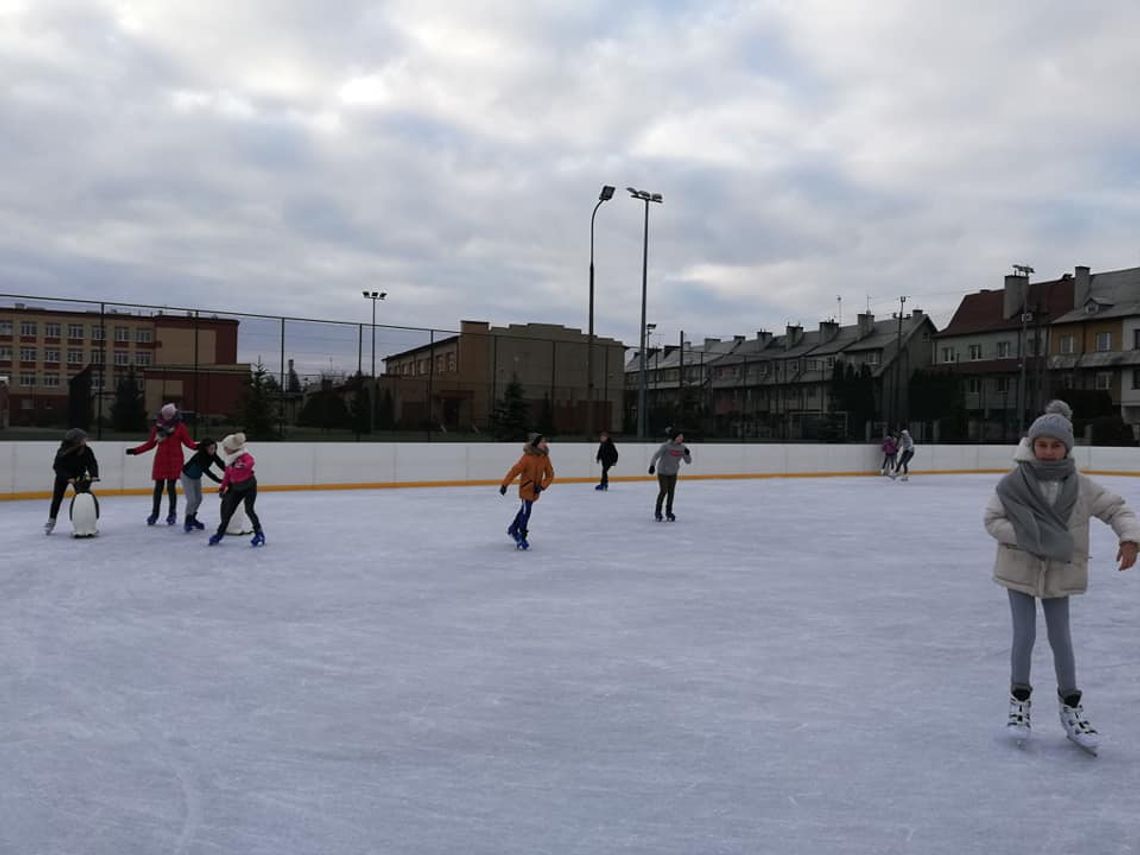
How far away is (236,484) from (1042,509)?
25.8ft

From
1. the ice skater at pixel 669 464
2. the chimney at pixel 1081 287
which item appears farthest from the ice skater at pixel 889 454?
the chimney at pixel 1081 287

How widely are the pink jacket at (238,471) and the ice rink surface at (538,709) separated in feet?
2.75

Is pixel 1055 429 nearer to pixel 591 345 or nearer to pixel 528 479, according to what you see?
pixel 528 479

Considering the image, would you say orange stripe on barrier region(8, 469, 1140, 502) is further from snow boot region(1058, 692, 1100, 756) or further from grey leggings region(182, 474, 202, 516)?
snow boot region(1058, 692, 1100, 756)

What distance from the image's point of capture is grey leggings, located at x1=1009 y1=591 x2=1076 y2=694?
145 inches

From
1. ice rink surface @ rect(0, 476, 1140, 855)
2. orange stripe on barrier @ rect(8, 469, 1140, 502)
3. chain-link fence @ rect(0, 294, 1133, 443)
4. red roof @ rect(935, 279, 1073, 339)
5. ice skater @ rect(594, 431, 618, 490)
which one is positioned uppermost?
red roof @ rect(935, 279, 1073, 339)

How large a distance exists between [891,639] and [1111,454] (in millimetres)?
29439

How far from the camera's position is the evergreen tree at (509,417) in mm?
21094

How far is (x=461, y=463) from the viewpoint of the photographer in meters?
19.8

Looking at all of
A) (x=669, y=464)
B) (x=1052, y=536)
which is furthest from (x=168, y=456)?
(x=1052, y=536)

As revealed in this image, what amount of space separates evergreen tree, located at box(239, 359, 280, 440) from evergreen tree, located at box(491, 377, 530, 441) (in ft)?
17.1

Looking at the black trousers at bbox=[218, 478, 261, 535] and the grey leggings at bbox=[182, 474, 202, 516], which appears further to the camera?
the grey leggings at bbox=[182, 474, 202, 516]

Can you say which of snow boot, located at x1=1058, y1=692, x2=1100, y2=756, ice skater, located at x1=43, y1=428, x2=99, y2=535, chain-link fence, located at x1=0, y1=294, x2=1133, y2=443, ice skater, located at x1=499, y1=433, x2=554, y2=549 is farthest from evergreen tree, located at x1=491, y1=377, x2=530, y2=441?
snow boot, located at x1=1058, y1=692, x2=1100, y2=756

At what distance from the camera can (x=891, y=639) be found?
5.66 meters
